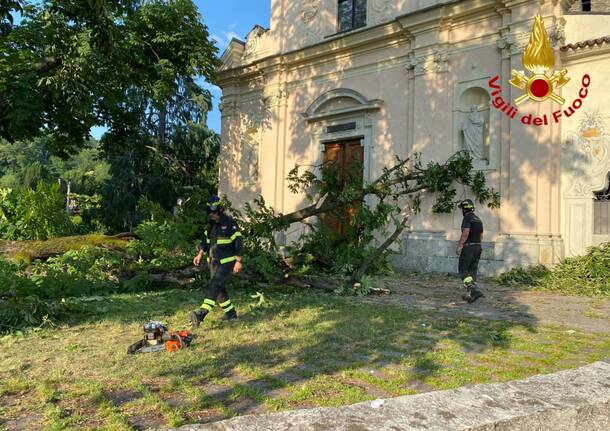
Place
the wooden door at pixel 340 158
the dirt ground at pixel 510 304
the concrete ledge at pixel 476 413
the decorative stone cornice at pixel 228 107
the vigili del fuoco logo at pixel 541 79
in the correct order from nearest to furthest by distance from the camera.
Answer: the concrete ledge at pixel 476 413 → the dirt ground at pixel 510 304 → the vigili del fuoco logo at pixel 541 79 → the wooden door at pixel 340 158 → the decorative stone cornice at pixel 228 107

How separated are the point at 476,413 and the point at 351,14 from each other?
50.5ft

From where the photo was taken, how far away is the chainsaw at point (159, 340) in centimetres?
469

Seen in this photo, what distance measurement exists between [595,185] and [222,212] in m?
8.62

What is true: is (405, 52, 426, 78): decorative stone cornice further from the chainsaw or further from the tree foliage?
the chainsaw

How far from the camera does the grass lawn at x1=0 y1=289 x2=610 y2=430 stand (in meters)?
3.26

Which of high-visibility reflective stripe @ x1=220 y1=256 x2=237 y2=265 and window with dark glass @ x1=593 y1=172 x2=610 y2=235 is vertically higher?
window with dark glass @ x1=593 y1=172 x2=610 y2=235

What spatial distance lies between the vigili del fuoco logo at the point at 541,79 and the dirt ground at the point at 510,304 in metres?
4.28

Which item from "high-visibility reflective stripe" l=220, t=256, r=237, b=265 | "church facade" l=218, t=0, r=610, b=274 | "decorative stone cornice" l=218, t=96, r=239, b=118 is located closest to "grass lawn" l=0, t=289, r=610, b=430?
"high-visibility reflective stripe" l=220, t=256, r=237, b=265

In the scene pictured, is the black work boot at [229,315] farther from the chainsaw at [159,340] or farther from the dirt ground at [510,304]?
the dirt ground at [510,304]

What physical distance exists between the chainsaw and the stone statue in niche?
9.88 metres

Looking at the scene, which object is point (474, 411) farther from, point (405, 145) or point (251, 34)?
point (251, 34)

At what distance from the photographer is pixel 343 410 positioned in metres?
2.23

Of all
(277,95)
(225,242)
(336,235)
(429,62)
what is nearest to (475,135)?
(429,62)

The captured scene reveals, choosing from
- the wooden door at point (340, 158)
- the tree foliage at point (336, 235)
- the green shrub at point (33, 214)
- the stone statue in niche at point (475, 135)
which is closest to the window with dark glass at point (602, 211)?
the stone statue in niche at point (475, 135)
